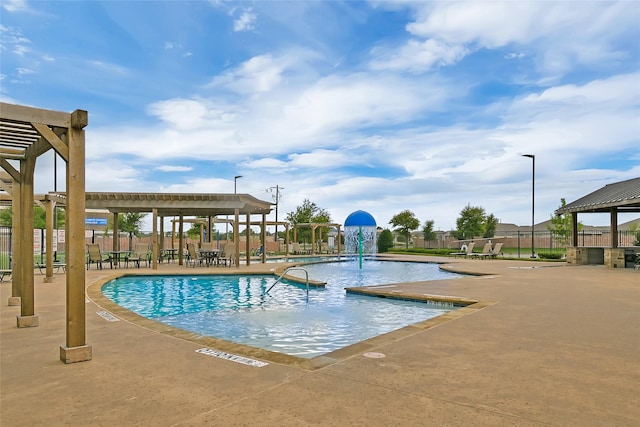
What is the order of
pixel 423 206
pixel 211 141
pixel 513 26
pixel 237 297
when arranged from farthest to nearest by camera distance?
pixel 423 206, pixel 211 141, pixel 513 26, pixel 237 297

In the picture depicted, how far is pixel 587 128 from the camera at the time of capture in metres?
15.1

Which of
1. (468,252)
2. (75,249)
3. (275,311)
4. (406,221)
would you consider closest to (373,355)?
(75,249)

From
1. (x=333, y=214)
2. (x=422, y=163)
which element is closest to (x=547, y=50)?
(x=422, y=163)

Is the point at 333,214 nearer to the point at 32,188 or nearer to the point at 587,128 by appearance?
the point at 587,128

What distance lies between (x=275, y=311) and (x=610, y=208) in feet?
48.3

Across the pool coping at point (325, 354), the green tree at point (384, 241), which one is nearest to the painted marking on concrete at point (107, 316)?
the pool coping at point (325, 354)

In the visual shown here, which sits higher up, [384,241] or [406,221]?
[406,221]

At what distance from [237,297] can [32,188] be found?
505cm

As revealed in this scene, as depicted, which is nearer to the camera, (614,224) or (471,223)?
(614,224)

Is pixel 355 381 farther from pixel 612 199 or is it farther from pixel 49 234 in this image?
pixel 612 199

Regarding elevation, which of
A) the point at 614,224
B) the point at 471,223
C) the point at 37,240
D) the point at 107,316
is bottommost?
the point at 107,316

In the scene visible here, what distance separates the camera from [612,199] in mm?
15406

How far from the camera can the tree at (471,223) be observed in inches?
1494

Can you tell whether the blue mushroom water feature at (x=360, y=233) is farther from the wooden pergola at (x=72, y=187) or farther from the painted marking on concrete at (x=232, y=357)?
the wooden pergola at (x=72, y=187)
